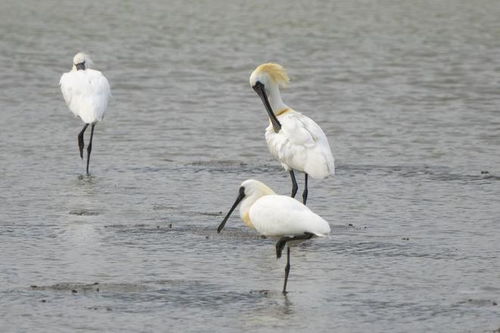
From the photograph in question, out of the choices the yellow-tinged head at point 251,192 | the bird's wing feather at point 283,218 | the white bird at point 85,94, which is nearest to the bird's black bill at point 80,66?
the white bird at point 85,94

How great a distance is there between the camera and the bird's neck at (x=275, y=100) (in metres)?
13.5

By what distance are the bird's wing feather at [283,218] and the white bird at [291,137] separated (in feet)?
7.23

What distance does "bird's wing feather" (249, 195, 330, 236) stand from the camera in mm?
9688

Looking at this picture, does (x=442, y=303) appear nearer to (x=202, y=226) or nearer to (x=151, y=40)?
(x=202, y=226)

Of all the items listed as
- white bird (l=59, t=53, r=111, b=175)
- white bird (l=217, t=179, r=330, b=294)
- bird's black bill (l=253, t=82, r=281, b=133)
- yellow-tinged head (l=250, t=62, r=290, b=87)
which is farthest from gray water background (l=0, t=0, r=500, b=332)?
yellow-tinged head (l=250, t=62, r=290, b=87)

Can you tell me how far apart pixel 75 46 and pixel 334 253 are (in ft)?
61.0

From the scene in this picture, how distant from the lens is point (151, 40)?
30.4 meters

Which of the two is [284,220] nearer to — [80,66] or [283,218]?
[283,218]

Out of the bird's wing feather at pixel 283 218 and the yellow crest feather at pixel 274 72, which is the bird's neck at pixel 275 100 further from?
the bird's wing feather at pixel 283 218

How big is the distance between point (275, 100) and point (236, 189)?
1.10 m

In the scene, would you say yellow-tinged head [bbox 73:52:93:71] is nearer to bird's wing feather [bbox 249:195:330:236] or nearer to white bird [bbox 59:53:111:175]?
white bird [bbox 59:53:111:175]

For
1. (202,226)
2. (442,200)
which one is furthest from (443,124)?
(202,226)

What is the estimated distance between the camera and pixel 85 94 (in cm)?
1630

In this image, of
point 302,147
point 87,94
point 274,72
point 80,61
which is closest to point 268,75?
point 274,72
